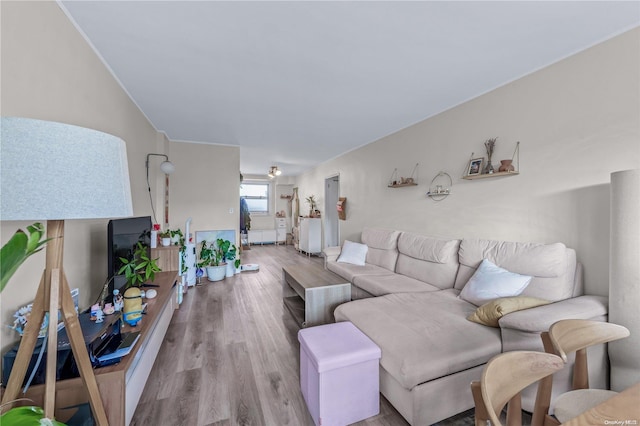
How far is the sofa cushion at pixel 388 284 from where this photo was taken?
2.57 metres

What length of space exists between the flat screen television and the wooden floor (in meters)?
0.74

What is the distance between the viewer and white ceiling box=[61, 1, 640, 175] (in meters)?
1.50

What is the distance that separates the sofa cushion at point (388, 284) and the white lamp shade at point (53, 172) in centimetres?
235

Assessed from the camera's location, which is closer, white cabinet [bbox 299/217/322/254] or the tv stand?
the tv stand

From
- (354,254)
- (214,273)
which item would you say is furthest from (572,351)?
(214,273)

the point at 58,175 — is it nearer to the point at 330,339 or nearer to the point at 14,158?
the point at 14,158

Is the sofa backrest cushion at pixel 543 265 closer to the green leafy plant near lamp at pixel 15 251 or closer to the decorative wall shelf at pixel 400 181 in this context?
the decorative wall shelf at pixel 400 181

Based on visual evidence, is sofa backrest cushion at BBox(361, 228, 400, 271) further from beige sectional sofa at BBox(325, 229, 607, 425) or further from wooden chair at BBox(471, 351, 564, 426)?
wooden chair at BBox(471, 351, 564, 426)

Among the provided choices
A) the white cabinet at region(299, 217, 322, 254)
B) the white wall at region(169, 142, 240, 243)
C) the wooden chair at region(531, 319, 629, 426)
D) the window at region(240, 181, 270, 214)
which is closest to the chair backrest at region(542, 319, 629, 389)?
the wooden chair at region(531, 319, 629, 426)

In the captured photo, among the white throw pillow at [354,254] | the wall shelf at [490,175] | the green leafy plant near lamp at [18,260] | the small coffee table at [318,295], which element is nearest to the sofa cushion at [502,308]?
the wall shelf at [490,175]

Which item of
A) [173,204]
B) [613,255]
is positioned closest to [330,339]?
[613,255]

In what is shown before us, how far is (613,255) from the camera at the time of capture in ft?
4.95

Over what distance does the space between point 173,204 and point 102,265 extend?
8.07ft

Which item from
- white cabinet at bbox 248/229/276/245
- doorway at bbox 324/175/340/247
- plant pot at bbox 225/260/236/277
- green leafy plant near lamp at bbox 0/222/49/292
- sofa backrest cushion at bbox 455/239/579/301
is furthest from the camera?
white cabinet at bbox 248/229/276/245
